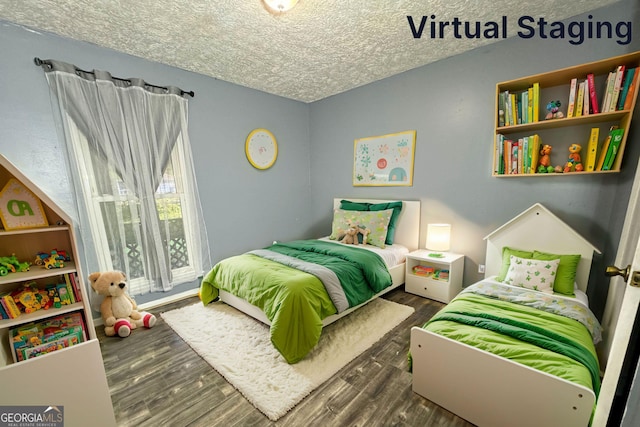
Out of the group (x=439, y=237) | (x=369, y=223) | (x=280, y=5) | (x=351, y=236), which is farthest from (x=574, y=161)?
(x=280, y=5)

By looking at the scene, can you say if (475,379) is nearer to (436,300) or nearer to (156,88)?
Result: (436,300)

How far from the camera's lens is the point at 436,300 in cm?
272

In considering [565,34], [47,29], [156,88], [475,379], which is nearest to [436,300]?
[475,379]

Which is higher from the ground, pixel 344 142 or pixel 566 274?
pixel 344 142

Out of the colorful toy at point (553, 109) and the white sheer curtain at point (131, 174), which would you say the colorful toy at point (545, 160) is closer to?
the colorful toy at point (553, 109)

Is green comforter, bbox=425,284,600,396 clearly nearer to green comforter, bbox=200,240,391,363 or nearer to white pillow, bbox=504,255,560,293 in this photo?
white pillow, bbox=504,255,560,293

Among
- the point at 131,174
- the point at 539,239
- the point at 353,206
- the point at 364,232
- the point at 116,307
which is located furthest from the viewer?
the point at 353,206

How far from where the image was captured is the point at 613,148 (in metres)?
1.75

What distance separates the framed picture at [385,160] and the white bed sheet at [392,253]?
0.81 metres

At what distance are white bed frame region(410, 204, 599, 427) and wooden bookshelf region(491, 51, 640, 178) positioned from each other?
1649mm

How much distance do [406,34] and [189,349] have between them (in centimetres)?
325

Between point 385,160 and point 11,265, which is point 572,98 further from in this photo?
point 11,265

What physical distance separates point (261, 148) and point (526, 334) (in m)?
3.32

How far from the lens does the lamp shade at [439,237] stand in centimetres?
270
